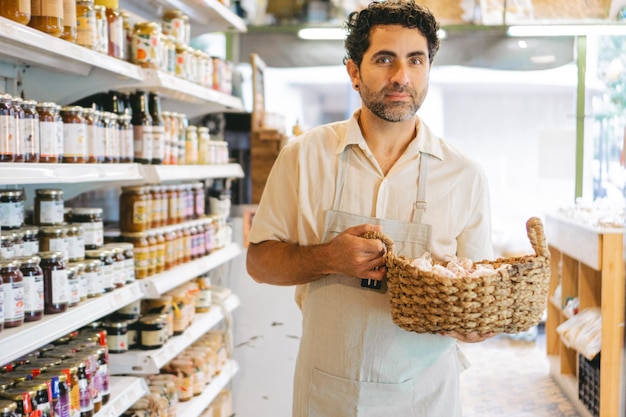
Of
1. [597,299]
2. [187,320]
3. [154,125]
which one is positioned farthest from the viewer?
[597,299]

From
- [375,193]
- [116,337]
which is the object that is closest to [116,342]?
[116,337]

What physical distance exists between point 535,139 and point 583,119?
1.03 metres

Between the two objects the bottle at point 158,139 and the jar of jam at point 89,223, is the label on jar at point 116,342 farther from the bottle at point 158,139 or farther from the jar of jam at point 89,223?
the bottle at point 158,139

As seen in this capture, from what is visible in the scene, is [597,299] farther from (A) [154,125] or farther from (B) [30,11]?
(B) [30,11]

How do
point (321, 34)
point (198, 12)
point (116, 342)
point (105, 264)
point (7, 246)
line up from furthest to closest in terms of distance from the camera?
point (321, 34) < point (198, 12) < point (116, 342) < point (105, 264) < point (7, 246)

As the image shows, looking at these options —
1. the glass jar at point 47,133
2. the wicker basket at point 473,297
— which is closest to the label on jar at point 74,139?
the glass jar at point 47,133

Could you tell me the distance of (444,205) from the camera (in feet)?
7.31

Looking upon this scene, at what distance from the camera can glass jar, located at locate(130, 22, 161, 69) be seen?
3.21m

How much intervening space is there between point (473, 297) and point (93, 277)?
147cm

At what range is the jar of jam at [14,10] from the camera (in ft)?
7.29

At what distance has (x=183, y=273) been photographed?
3684 mm

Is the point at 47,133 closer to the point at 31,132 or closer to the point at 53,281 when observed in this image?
the point at 31,132

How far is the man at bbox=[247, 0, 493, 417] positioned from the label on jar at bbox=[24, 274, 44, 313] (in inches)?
23.7

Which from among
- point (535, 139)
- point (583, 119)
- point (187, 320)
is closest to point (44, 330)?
point (187, 320)
